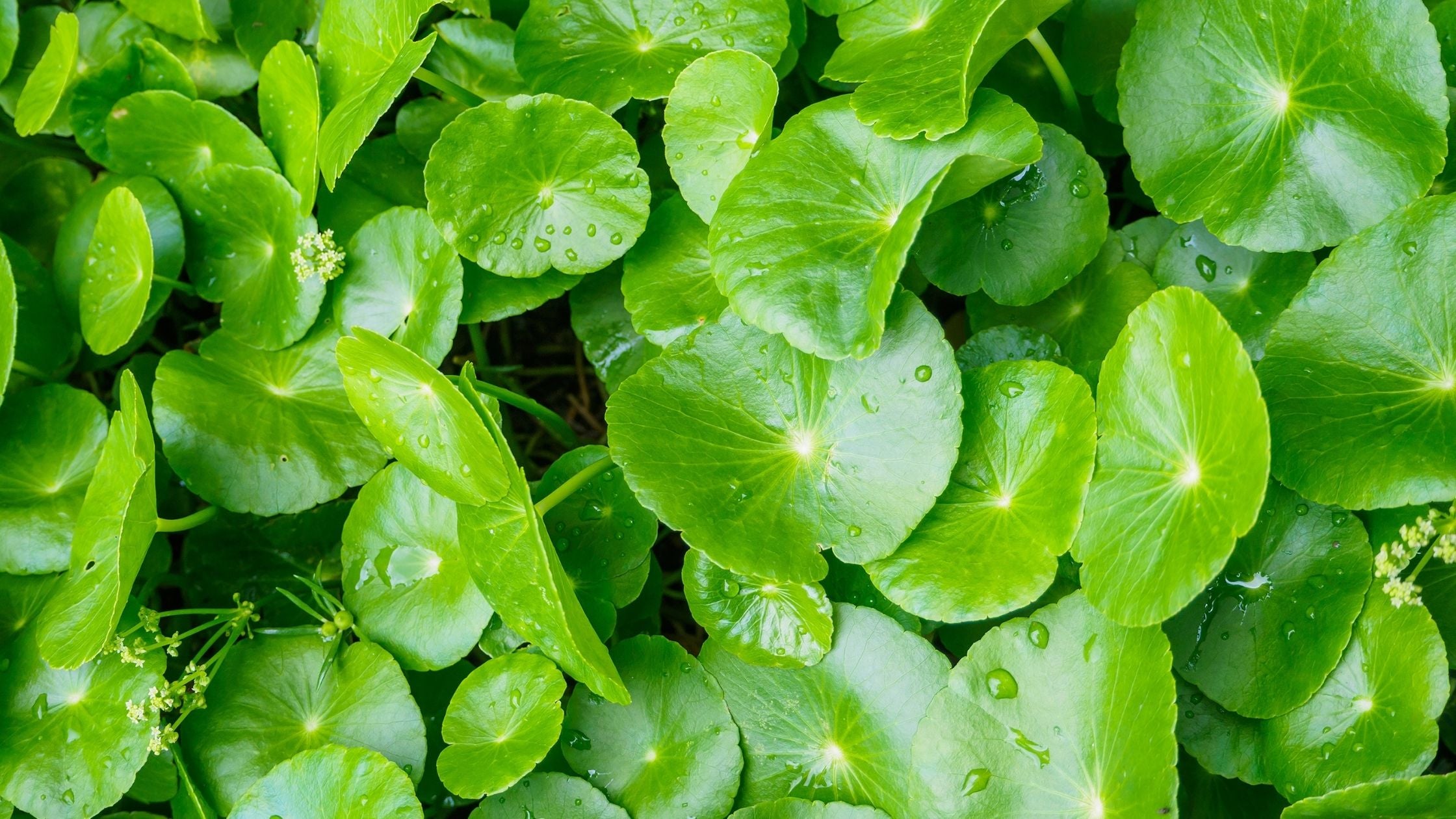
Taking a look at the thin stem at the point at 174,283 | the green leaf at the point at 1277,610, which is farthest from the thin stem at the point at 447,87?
the green leaf at the point at 1277,610

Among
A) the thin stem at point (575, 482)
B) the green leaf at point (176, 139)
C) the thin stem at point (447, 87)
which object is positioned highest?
the thin stem at point (447, 87)

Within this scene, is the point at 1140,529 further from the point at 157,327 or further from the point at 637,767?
the point at 157,327

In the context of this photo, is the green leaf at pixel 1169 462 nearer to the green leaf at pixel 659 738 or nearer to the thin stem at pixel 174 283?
the green leaf at pixel 659 738

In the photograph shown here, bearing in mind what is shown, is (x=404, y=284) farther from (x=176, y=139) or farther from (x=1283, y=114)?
(x=1283, y=114)

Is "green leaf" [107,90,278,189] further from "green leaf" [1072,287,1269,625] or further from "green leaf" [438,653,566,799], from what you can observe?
"green leaf" [1072,287,1269,625]

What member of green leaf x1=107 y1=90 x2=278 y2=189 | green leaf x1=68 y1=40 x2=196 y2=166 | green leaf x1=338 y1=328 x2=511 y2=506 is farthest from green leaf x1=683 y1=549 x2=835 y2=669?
green leaf x1=68 y1=40 x2=196 y2=166

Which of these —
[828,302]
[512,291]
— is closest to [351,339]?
[512,291]
